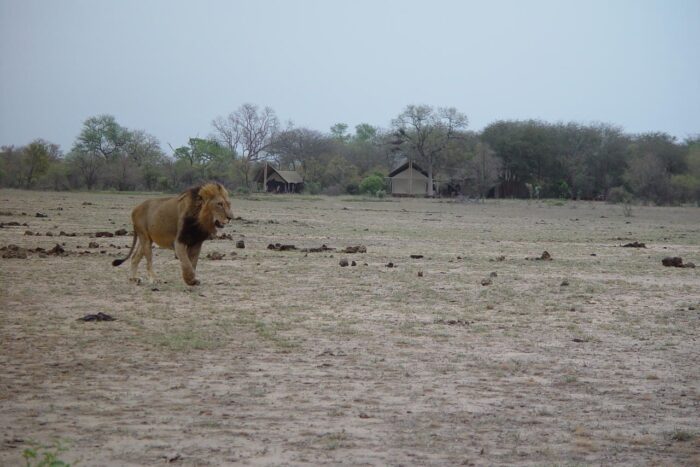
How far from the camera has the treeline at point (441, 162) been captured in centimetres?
7562

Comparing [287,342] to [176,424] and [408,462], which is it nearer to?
[176,424]

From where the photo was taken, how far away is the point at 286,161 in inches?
4134

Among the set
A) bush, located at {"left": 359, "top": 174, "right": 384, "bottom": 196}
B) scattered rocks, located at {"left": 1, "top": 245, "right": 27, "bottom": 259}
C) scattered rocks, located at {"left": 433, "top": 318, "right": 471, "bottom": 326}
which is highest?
bush, located at {"left": 359, "top": 174, "right": 384, "bottom": 196}

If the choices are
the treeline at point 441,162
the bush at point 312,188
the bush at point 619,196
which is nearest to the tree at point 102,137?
the treeline at point 441,162

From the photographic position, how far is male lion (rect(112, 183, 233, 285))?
514 inches

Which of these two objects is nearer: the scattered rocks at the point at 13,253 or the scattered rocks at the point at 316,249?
the scattered rocks at the point at 13,253

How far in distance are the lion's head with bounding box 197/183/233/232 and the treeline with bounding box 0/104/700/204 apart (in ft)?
191

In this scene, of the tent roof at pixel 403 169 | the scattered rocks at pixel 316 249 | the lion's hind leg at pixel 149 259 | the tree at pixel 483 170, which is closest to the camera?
the lion's hind leg at pixel 149 259

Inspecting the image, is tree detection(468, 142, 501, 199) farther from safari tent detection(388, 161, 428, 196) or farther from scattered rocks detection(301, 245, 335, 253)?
scattered rocks detection(301, 245, 335, 253)

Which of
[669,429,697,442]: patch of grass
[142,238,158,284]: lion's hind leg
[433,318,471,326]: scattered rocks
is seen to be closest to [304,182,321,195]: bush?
[142,238,158,284]: lion's hind leg

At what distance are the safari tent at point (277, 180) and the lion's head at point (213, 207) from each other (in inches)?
3134

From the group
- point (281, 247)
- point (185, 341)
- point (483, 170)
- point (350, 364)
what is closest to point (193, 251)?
point (185, 341)

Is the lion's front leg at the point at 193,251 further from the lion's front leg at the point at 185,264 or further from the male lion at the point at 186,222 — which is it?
the lion's front leg at the point at 185,264

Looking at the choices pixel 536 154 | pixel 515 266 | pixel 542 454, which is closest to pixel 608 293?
pixel 515 266
